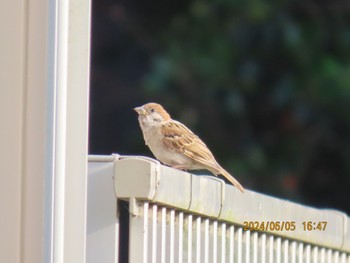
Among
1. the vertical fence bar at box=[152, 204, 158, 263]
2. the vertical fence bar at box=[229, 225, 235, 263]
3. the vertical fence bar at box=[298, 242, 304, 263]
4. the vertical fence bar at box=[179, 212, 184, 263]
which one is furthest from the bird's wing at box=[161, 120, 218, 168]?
the vertical fence bar at box=[152, 204, 158, 263]

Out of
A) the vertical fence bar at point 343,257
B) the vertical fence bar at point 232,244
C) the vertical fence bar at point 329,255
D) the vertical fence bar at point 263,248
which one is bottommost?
the vertical fence bar at point 343,257

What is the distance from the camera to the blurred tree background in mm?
11445

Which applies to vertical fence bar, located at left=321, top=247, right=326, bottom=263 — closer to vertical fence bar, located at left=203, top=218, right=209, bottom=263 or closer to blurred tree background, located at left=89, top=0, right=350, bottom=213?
vertical fence bar, located at left=203, top=218, right=209, bottom=263

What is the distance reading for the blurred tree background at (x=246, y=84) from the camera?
451 inches

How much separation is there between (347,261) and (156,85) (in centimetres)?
607

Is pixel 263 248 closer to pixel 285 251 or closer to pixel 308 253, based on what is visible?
pixel 285 251

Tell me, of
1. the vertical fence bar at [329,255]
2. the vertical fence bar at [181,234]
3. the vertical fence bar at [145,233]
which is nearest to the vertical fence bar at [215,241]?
the vertical fence bar at [181,234]

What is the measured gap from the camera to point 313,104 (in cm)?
1154

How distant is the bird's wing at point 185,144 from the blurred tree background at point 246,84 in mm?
5246

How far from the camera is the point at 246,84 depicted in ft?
38.1

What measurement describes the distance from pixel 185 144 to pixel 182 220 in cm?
221

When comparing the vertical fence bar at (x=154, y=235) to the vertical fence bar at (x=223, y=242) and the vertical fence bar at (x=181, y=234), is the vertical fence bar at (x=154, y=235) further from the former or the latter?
the vertical fence bar at (x=223, y=242)

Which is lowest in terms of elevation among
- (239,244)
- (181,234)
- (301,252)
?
(301,252)

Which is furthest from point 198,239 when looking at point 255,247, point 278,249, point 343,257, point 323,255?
point 343,257
